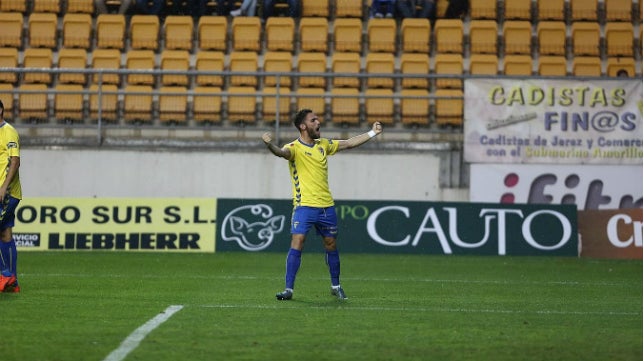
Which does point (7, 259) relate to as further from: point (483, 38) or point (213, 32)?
point (483, 38)

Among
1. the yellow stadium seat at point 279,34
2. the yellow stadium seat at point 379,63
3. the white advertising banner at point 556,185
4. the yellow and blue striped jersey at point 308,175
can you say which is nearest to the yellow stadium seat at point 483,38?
the yellow stadium seat at point 379,63

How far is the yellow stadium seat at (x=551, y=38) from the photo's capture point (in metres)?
23.3

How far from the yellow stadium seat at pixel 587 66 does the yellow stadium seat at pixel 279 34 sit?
5.70 metres

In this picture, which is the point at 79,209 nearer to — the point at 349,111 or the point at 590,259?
the point at 349,111

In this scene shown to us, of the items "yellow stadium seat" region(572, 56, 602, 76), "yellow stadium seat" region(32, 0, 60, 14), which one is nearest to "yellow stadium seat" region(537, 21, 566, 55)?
"yellow stadium seat" region(572, 56, 602, 76)

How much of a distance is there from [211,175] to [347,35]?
4.78 m

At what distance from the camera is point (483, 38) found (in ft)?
76.2

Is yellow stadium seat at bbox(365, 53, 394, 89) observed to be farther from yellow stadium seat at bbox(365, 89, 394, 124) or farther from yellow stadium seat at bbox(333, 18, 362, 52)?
yellow stadium seat at bbox(365, 89, 394, 124)

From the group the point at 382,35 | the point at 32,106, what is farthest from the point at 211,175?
the point at 382,35

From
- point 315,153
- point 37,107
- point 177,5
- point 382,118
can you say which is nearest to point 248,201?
point 382,118

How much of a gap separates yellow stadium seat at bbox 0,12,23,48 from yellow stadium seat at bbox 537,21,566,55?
1063cm

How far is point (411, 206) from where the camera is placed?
19.2 m

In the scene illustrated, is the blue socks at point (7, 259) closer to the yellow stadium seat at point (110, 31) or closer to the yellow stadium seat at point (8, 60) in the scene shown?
the yellow stadium seat at point (8, 60)

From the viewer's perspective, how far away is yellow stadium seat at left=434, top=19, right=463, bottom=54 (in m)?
23.0
